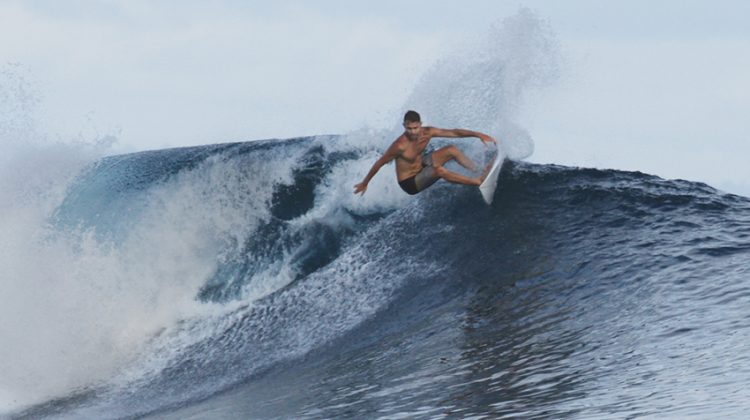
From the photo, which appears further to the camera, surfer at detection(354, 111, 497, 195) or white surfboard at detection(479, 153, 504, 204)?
white surfboard at detection(479, 153, 504, 204)

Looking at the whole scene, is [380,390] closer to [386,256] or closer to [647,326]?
[647,326]

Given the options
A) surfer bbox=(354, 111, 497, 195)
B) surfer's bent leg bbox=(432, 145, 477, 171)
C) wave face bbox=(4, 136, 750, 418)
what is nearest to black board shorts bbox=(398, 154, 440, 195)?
surfer bbox=(354, 111, 497, 195)

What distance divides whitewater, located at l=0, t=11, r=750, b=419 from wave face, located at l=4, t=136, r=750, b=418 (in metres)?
0.03

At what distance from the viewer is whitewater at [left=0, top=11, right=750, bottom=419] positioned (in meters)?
7.03

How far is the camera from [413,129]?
10219 millimetres

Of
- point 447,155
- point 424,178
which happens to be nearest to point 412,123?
point 424,178

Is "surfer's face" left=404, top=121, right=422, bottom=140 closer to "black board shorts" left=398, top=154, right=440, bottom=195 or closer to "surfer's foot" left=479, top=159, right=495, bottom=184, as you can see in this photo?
"black board shorts" left=398, top=154, right=440, bottom=195

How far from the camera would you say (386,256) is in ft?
38.4

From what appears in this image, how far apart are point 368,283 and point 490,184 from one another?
2.14 metres

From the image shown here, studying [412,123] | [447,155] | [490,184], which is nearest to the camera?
[412,123]

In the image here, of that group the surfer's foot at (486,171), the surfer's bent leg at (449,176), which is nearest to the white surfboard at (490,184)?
the surfer's foot at (486,171)

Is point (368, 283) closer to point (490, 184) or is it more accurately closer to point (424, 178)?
point (424, 178)

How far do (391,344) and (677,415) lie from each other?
14.9 ft

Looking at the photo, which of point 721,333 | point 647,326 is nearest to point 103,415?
point 647,326
